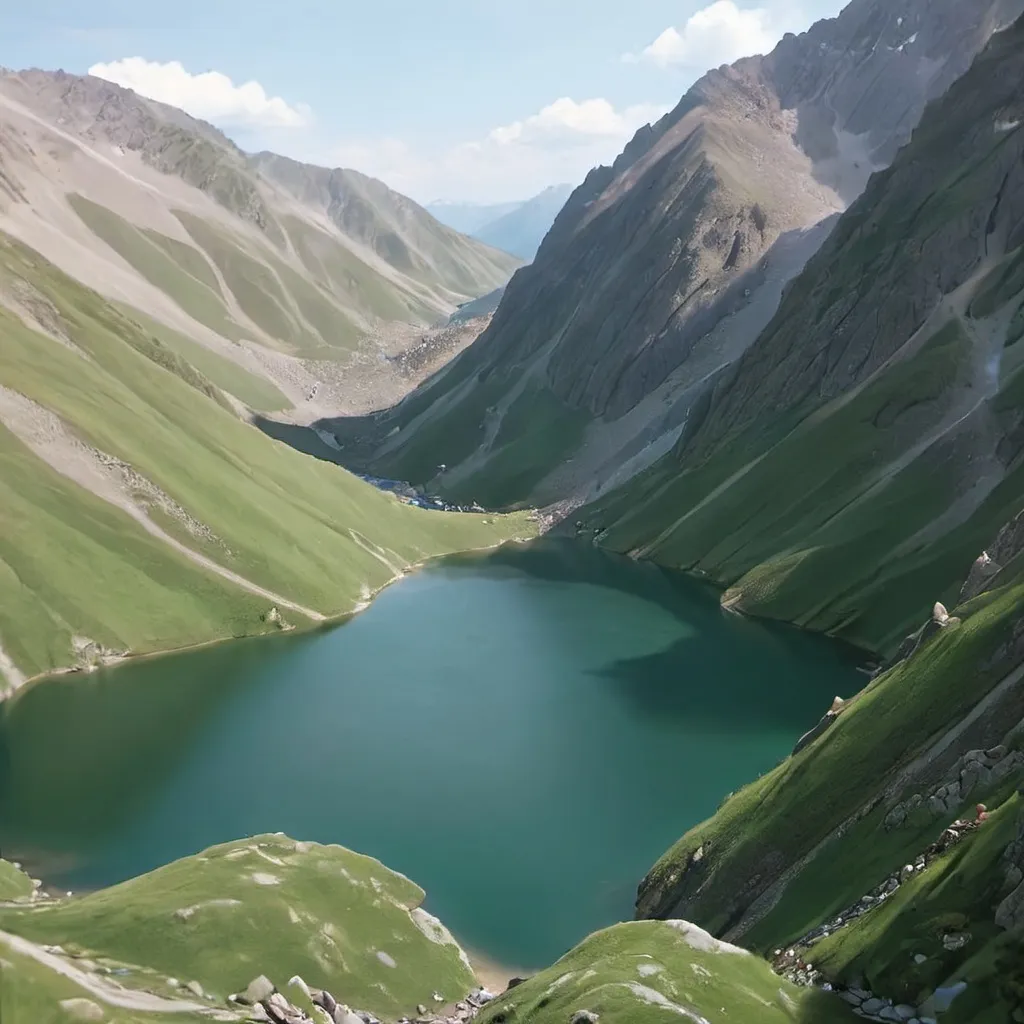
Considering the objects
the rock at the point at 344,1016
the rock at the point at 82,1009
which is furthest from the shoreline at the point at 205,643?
the rock at the point at 82,1009

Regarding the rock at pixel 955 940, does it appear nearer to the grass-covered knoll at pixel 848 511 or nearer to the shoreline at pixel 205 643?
the grass-covered knoll at pixel 848 511

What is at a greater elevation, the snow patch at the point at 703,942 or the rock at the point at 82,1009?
the snow patch at the point at 703,942

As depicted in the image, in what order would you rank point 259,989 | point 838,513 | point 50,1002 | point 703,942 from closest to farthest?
point 50,1002
point 703,942
point 259,989
point 838,513

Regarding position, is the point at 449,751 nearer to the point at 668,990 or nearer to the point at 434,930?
the point at 434,930

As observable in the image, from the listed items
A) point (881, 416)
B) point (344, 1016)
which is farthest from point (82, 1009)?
point (881, 416)

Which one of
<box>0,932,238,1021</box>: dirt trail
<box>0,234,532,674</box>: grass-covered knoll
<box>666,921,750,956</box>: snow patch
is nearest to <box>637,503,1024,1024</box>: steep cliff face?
<box>666,921,750,956</box>: snow patch

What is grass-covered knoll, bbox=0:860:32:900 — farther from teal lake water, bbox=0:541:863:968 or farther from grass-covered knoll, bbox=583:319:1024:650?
grass-covered knoll, bbox=583:319:1024:650
